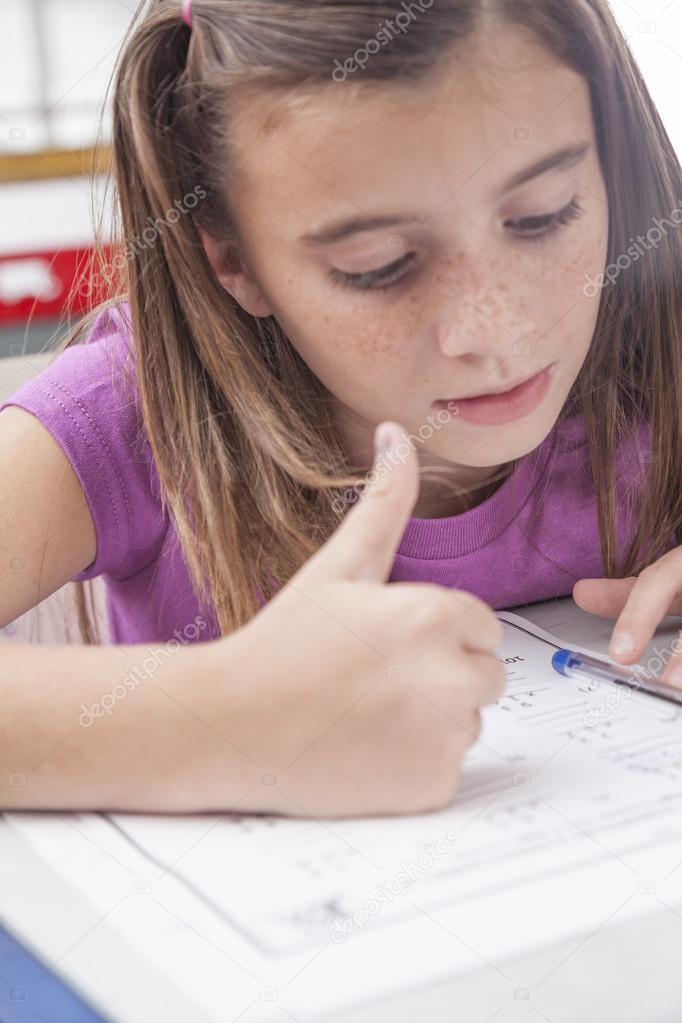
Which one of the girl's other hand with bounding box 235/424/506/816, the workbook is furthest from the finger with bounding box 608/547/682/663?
the girl's other hand with bounding box 235/424/506/816

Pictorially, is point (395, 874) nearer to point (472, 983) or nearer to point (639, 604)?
point (472, 983)

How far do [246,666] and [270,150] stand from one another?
1.13 ft

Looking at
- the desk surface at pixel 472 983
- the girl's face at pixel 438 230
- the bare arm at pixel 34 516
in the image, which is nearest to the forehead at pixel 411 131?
the girl's face at pixel 438 230

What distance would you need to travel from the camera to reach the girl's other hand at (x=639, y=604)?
2.80ft

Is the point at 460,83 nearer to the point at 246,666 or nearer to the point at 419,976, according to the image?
the point at 246,666

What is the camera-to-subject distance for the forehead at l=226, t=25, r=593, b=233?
753 millimetres

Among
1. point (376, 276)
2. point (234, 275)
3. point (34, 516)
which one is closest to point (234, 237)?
point (234, 275)

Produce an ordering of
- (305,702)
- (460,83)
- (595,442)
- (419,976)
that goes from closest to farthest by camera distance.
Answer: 1. (419,976)
2. (305,702)
3. (460,83)
4. (595,442)

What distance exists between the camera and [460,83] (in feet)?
2.51

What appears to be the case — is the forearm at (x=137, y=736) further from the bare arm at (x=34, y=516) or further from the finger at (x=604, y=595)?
the finger at (x=604, y=595)

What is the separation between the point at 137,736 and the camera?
0.67m

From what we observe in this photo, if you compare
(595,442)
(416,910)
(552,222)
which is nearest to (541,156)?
(552,222)

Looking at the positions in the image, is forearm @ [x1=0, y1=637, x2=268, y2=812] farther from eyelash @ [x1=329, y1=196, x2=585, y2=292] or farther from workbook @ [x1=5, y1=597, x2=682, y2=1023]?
eyelash @ [x1=329, y1=196, x2=585, y2=292]

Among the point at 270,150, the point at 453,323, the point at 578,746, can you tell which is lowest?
the point at 578,746
